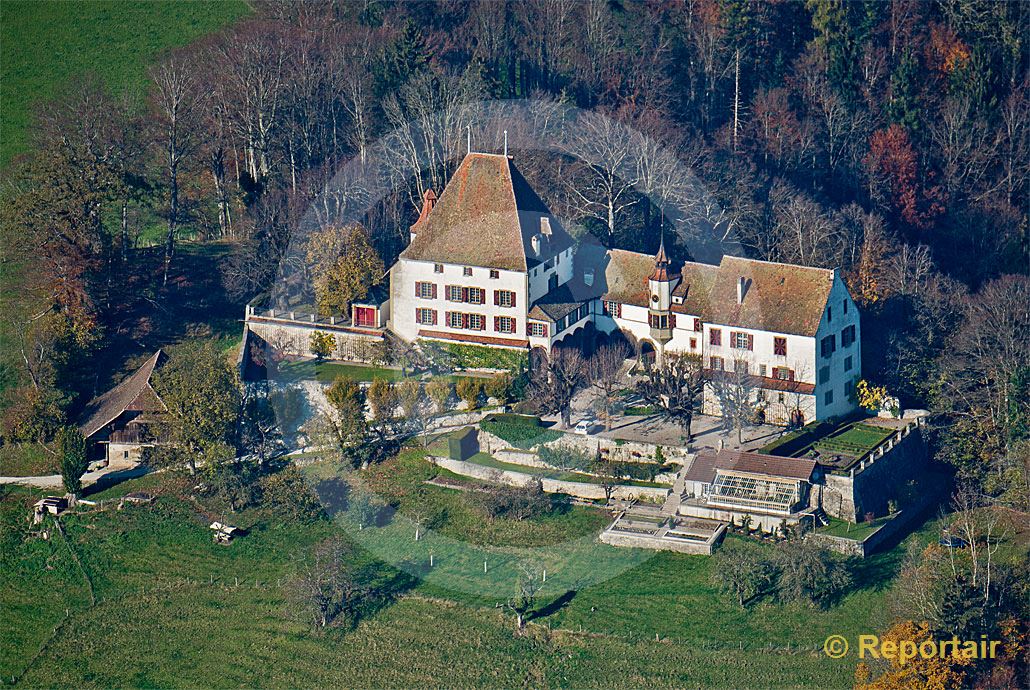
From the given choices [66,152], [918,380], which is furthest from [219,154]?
[918,380]

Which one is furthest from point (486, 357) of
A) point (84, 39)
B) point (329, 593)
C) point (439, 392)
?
point (84, 39)

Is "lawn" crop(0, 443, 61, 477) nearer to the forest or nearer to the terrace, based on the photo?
the forest

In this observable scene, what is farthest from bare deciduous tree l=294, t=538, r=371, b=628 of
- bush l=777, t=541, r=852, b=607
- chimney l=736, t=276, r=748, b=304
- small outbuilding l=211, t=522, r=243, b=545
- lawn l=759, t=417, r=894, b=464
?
chimney l=736, t=276, r=748, b=304

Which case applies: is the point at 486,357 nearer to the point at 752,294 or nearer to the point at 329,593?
the point at 752,294

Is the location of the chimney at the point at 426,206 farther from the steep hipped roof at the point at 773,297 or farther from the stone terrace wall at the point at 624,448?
the steep hipped roof at the point at 773,297

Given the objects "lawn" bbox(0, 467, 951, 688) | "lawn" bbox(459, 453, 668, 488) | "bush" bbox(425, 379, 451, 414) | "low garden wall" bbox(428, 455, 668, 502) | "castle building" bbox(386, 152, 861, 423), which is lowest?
"lawn" bbox(0, 467, 951, 688)

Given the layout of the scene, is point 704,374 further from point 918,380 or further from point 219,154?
point 219,154

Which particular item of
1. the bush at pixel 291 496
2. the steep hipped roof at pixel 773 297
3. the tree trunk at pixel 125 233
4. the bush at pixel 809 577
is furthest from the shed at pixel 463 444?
the tree trunk at pixel 125 233
